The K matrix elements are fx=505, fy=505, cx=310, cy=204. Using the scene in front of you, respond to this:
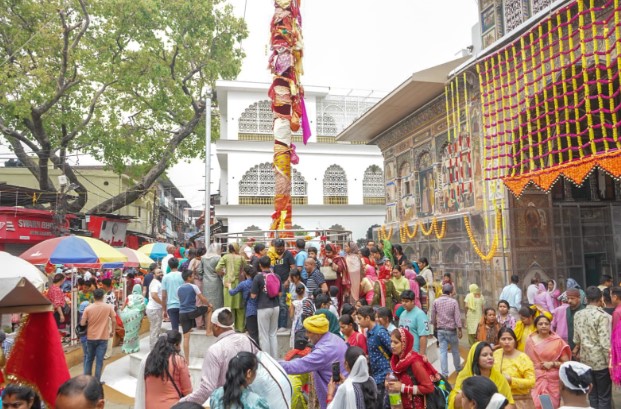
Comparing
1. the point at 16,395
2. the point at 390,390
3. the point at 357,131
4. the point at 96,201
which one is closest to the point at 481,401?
the point at 390,390

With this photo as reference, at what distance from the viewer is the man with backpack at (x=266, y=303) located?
7129 millimetres

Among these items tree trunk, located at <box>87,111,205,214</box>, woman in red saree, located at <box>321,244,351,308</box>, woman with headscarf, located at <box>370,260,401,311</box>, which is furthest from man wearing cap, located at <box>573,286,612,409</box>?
tree trunk, located at <box>87,111,205,214</box>

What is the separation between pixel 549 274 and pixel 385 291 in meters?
7.10

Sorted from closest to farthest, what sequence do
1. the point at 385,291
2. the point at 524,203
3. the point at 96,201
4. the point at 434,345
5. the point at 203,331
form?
the point at 385,291 → the point at 203,331 → the point at 434,345 → the point at 524,203 → the point at 96,201

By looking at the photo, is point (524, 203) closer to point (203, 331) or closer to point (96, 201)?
point (203, 331)

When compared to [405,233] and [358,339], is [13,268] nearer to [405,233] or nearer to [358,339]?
[358,339]

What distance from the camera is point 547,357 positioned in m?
5.20

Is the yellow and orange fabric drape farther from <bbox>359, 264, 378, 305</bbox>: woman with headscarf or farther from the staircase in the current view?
<bbox>359, 264, 378, 305</bbox>: woman with headscarf

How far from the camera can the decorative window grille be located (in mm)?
27641

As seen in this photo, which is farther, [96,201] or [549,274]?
[96,201]

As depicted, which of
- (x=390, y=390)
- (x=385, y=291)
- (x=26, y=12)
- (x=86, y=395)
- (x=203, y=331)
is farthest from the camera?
(x=26, y=12)

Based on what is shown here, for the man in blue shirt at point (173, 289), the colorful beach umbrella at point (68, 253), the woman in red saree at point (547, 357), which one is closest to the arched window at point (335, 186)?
the colorful beach umbrella at point (68, 253)

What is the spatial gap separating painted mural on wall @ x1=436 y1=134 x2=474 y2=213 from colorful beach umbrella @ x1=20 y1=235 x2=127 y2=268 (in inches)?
377

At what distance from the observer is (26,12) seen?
19.0 m
